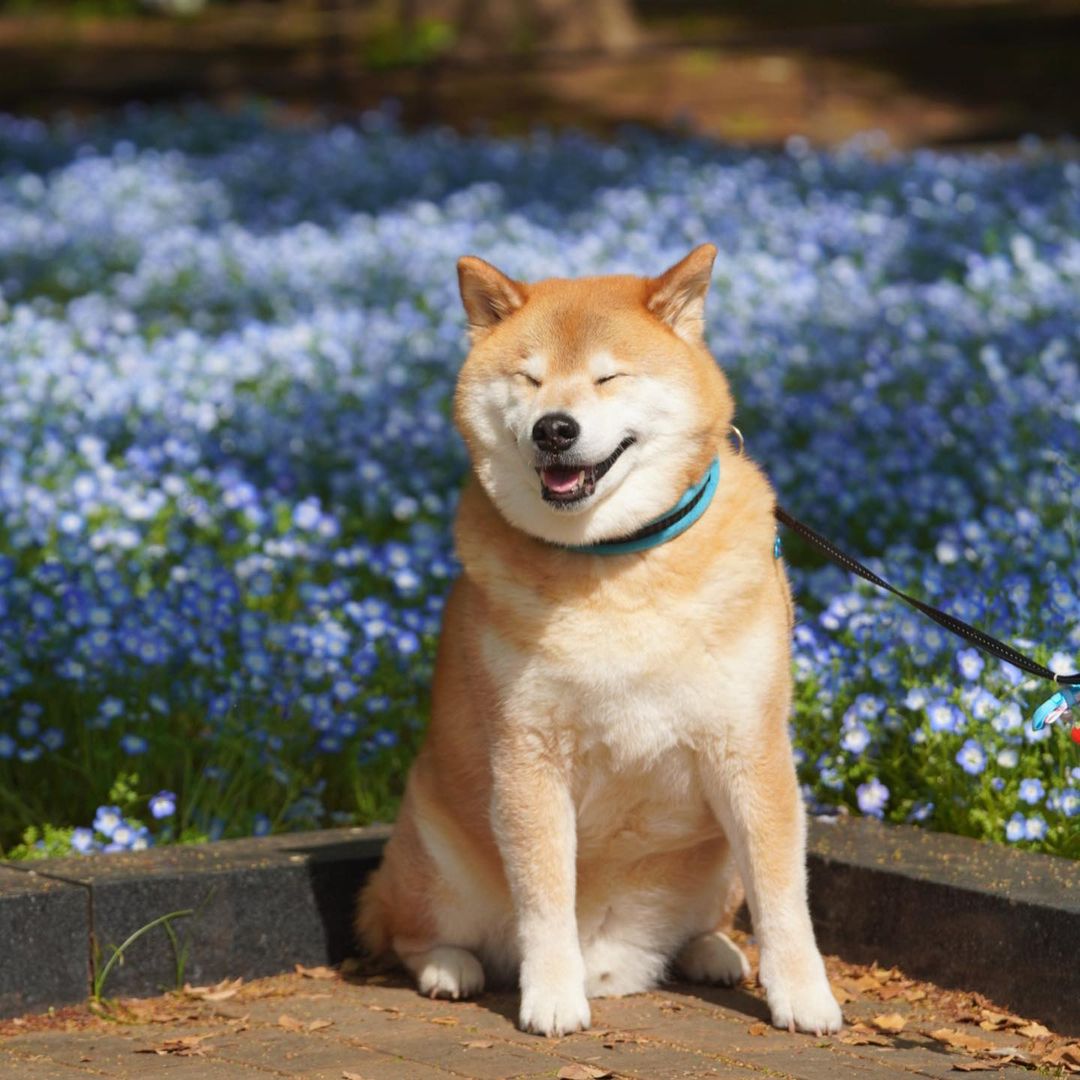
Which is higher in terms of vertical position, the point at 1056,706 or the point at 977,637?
the point at 977,637

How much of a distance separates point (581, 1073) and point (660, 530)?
3.18ft

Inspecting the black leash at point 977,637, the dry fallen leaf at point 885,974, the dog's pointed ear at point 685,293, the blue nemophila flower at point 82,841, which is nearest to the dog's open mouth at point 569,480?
the dog's pointed ear at point 685,293

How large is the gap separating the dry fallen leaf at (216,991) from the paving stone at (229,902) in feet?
0.06

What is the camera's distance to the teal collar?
11.0 ft

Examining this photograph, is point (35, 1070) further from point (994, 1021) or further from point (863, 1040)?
point (994, 1021)

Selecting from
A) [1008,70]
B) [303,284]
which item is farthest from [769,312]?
[1008,70]

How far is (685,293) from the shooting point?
340 cm

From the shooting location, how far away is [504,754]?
3385 millimetres

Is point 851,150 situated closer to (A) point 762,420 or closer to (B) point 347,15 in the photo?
(A) point 762,420

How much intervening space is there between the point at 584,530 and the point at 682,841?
68 cm

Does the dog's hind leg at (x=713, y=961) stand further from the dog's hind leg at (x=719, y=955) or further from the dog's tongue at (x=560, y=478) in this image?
the dog's tongue at (x=560, y=478)

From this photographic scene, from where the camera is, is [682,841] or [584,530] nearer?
[584,530]

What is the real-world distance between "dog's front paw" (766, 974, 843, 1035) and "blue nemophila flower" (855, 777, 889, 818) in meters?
0.73

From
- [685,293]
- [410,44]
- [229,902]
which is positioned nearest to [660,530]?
[685,293]
